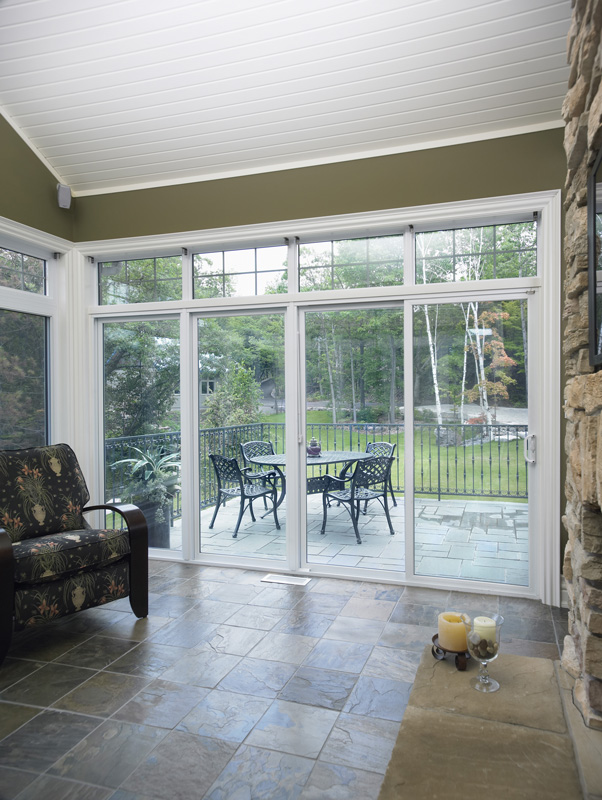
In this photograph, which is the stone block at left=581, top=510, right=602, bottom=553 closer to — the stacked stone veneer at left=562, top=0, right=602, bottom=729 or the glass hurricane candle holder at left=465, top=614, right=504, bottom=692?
the stacked stone veneer at left=562, top=0, right=602, bottom=729

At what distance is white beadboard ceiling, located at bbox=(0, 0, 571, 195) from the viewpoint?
124 inches

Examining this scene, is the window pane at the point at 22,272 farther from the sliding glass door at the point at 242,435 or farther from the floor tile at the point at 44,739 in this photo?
the floor tile at the point at 44,739

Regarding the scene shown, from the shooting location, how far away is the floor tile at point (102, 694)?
2.46 metres

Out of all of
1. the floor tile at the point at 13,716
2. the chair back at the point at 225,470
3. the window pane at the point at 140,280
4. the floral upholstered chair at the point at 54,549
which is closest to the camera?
the floor tile at the point at 13,716

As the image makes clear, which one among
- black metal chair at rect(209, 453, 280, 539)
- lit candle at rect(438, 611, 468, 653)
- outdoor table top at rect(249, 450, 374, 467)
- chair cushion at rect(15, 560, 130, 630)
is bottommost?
chair cushion at rect(15, 560, 130, 630)

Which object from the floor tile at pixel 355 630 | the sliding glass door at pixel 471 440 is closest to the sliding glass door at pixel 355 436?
the sliding glass door at pixel 471 440


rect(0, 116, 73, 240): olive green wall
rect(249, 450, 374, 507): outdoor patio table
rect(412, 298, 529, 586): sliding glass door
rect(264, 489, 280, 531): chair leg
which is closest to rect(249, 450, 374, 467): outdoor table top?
rect(249, 450, 374, 507): outdoor patio table

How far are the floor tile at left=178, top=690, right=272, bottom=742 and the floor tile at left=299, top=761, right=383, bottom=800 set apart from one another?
0.37 meters

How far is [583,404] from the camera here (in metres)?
2.03

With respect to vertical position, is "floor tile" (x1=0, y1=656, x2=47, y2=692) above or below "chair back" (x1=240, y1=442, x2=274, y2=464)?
below

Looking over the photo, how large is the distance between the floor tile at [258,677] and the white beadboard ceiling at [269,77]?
10.9 ft

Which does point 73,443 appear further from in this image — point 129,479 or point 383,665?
point 383,665

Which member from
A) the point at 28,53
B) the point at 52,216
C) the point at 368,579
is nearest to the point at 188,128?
the point at 28,53

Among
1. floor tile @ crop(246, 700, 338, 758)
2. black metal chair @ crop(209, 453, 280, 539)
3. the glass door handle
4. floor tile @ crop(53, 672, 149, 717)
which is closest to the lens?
floor tile @ crop(246, 700, 338, 758)
